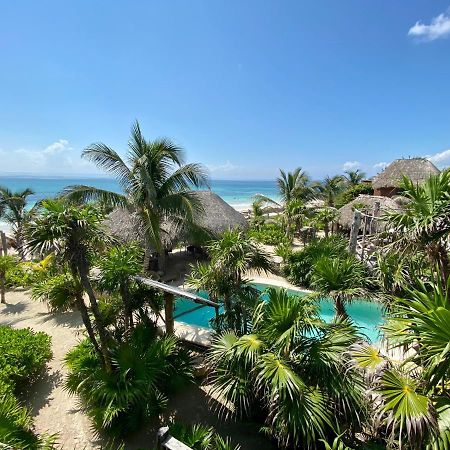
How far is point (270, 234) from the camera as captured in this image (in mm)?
21891

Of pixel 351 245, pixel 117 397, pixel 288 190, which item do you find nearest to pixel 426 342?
pixel 117 397

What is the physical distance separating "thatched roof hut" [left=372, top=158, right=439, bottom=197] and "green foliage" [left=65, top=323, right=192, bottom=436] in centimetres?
2320

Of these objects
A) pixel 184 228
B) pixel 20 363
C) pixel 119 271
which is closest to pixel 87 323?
pixel 119 271

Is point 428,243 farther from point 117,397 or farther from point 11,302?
point 11,302

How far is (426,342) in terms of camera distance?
9.78 feet

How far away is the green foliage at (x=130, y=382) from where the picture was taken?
209 inches

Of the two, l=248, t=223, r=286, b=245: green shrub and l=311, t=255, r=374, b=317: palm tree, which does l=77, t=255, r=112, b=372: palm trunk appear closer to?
l=311, t=255, r=374, b=317: palm tree

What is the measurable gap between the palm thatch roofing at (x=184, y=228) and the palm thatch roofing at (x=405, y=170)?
13907mm

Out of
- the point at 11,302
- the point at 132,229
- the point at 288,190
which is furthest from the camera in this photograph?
the point at 288,190

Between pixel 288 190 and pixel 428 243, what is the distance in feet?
58.1

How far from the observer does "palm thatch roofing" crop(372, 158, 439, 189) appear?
2353 cm

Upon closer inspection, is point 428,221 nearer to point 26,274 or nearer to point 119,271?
point 119,271

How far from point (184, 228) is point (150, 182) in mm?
3547

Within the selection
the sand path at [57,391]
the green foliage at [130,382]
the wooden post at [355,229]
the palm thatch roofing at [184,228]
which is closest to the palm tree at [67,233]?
the green foliage at [130,382]
